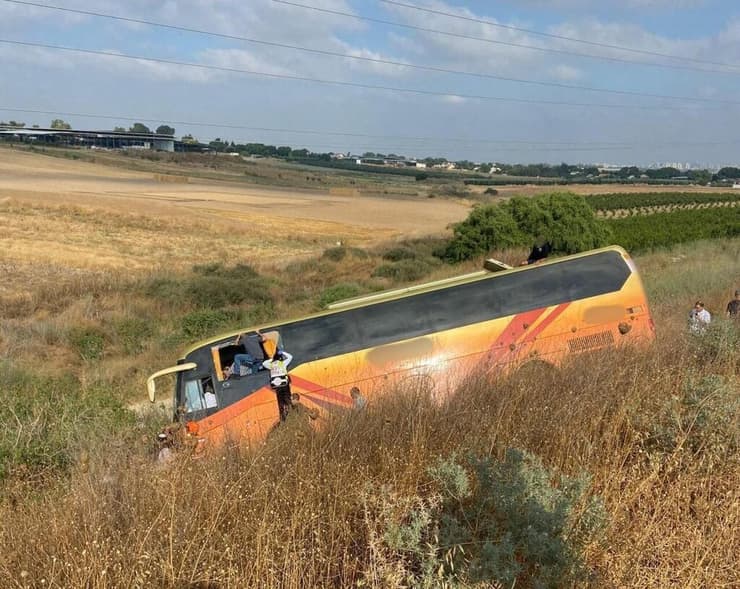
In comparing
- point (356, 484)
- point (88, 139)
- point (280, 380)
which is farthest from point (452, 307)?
point (88, 139)

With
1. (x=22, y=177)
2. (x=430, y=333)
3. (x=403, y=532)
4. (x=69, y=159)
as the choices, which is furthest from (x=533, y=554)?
(x=69, y=159)

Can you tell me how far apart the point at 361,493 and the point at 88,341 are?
63.0 feet

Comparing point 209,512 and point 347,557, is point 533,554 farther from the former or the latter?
point 209,512

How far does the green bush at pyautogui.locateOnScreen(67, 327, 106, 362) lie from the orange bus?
36.3ft

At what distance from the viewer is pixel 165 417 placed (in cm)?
938

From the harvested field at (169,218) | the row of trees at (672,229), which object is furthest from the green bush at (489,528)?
the harvested field at (169,218)

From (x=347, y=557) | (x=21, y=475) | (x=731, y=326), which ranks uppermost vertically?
(x=731, y=326)

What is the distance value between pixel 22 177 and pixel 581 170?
512 ft

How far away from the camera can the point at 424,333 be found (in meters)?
9.89

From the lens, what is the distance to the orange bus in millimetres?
9219

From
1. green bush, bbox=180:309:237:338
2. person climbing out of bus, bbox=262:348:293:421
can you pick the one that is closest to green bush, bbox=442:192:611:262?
green bush, bbox=180:309:237:338

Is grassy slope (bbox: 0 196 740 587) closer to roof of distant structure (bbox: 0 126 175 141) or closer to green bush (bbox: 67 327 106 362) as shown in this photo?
green bush (bbox: 67 327 106 362)

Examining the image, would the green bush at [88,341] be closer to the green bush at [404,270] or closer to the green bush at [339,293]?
the green bush at [339,293]

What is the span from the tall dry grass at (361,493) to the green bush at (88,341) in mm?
16096
